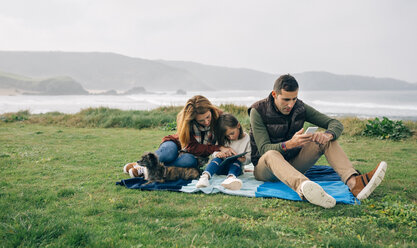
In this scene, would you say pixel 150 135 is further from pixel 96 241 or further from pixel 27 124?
pixel 96 241

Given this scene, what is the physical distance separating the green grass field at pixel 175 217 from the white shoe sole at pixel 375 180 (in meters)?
0.08

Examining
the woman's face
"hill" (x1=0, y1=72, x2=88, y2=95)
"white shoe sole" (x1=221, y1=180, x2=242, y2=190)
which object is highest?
"hill" (x1=0, y1=72, x2=88, y2=95)

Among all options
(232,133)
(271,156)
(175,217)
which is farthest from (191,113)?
(175,217)

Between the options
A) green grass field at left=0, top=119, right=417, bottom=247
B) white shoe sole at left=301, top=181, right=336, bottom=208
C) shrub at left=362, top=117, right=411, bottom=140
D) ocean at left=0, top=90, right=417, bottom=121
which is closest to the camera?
green grass field at left=0, top=119, right=417, bottom=247

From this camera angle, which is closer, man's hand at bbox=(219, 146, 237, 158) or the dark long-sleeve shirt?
the dark long-sleeve shirt

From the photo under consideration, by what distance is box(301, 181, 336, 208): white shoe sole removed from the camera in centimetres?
315

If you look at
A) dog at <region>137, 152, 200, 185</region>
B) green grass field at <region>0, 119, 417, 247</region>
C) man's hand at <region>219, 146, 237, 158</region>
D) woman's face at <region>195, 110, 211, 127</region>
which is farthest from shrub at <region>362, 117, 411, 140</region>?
dog at <region>137, 152, 200, 185</region>

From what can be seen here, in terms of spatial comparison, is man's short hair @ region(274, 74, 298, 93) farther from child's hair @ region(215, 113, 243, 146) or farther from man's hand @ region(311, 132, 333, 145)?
child's hair @ region(215, 113, 243, 146)

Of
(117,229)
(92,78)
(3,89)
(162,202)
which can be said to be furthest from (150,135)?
(92,78)

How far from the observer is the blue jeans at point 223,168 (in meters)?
4.36

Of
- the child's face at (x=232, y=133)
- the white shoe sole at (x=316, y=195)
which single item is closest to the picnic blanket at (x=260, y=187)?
the white shoe sole at (x=316, y=195)

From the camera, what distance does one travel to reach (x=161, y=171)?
437 centimetres

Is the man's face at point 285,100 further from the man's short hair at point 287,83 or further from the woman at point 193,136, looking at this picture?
the woman at point 193,136

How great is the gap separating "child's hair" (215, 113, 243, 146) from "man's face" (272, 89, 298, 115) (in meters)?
0.84
